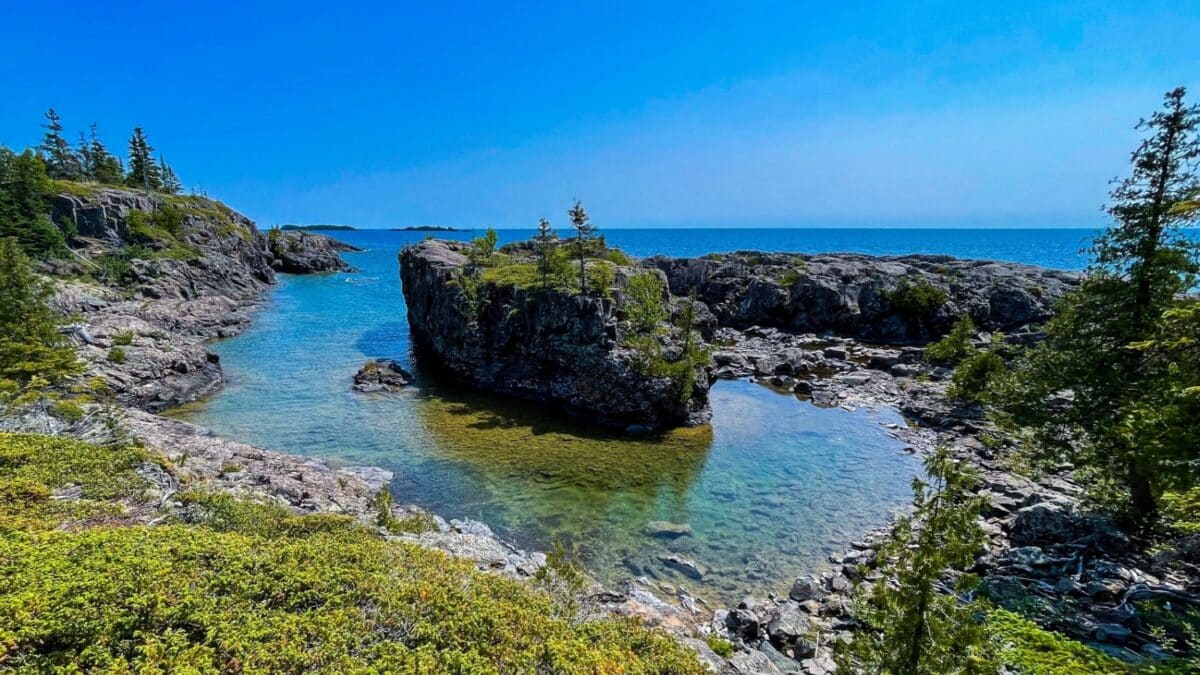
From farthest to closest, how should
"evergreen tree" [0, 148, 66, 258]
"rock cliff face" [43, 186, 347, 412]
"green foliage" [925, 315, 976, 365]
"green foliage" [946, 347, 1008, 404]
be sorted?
"evergreen tree" [0, 148, 66, 258], "green foliage" [925, 315, 976, 365], "rock cliff face" [43, 186, 347, 412], "green foliage" [946, 347, 1008, 404]

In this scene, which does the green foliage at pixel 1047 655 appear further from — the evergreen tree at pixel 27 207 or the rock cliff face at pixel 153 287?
the evergreen tree at pixel 27 207

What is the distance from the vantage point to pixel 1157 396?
15.1 metres

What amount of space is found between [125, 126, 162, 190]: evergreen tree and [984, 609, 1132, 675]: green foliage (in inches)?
6015

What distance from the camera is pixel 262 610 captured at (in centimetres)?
923

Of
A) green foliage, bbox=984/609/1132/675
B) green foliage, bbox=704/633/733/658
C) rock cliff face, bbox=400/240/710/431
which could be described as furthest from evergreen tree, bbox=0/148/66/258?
green foliage, bbox=984/609/1132/675

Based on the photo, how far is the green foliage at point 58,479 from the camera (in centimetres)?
1202

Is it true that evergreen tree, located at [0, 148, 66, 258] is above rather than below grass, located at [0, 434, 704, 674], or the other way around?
above

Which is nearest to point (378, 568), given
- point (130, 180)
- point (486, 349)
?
point (486, 349)

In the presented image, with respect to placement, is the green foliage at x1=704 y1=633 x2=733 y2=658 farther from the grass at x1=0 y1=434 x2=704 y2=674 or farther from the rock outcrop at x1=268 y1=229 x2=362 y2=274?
the rock outcrop at x1=268 y1=229 x2=362 y2=274

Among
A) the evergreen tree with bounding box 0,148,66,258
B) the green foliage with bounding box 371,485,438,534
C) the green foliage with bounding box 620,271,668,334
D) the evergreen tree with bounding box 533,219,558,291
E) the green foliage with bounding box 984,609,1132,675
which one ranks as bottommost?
the green foliage with bounding box 371,485,438,534

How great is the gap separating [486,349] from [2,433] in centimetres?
2653

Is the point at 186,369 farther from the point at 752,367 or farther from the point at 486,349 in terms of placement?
the point at 752,367

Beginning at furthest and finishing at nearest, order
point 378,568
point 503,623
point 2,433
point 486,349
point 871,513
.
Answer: point 486,349 < point 871,513 < point 2,433 < point 378,568 < point 503,623

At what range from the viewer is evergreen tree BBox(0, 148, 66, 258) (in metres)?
59.2
